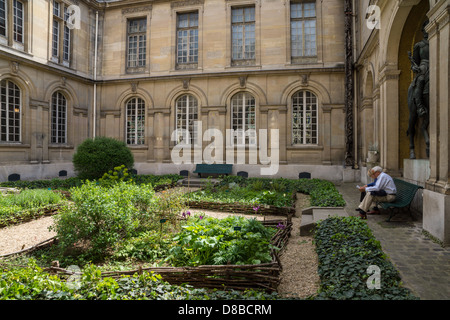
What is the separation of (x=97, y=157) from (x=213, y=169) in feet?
19.0

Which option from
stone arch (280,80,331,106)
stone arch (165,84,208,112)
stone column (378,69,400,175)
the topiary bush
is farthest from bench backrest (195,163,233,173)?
stone column (378,69,400,175)

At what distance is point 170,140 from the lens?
676 inches

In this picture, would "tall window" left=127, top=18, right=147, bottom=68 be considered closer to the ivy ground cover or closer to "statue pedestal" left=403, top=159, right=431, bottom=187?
the ivy ground cover

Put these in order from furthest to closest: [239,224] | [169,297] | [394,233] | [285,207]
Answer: [285,207] < [394,233] < [239,224] < [169,297]

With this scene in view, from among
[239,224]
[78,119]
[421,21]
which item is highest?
[421,21]

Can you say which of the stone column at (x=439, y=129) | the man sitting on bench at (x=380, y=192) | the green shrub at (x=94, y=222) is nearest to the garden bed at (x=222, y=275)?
the green shrub at (x=94, y=222)

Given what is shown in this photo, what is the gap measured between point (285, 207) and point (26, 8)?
15.7 m

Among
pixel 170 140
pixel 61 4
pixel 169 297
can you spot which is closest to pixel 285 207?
pixel 169 297

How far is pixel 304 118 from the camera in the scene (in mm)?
15672

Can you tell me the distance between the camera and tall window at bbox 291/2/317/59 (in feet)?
51.7

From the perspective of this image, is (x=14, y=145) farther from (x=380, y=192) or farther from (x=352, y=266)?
(x=352, y=266)

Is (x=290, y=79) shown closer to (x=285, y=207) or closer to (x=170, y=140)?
(x=170, y=140)

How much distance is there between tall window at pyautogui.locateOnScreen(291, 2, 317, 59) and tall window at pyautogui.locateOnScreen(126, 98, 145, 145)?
31.1ft

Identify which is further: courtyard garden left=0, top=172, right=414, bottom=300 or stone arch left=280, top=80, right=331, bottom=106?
stone arch left=280, top=80, right=331, bottom=106
